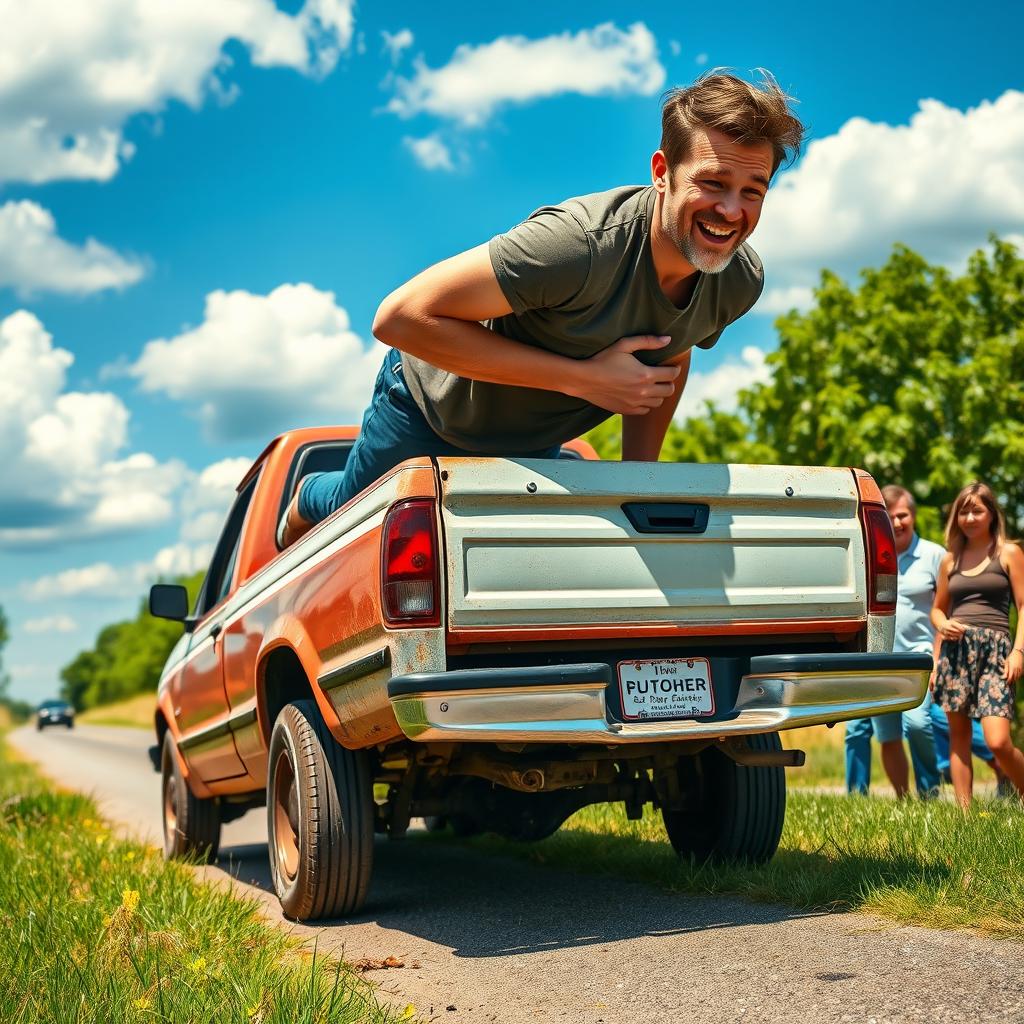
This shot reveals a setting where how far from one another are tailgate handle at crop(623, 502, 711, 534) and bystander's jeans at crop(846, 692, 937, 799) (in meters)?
4.37

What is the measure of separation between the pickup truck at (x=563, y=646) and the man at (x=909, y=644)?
3239 millimetres

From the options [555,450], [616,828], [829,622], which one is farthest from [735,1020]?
[616,828]

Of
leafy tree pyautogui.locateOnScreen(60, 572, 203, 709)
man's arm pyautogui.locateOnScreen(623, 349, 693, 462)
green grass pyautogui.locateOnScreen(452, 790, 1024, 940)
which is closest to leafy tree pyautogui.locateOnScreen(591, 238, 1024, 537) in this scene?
green grass pyautogui.locateOnScreen(452, 790, 1024, 940)

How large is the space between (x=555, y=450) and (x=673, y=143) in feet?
4.67

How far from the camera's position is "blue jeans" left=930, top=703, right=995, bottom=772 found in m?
8.55

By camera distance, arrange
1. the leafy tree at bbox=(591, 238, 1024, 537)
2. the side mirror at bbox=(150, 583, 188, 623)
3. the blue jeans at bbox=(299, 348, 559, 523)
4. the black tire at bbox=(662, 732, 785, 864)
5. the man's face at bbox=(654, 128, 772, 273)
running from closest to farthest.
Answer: the man's face at bbox=(654, 128, 772, 273)
the blue jeans at bbox=(299, 348, 559, 523)
the black tire at bbox=(662, 732, 785, 864)
the side mirror at bbox=(150, 583, 188, 623)
the leafy tree at bbox=(591, 238, 1024, 537)

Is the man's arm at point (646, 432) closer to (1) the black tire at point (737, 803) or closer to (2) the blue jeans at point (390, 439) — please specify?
(2) the blue jeans at point (390, 439)

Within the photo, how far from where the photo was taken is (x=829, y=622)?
179 inches

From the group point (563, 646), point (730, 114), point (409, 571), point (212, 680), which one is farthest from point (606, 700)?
point (212, 680)

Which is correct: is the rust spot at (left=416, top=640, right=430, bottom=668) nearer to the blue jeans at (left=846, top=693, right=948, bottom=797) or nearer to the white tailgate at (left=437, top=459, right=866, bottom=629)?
the white tailgate at (left=437, top=459, right=866, bottom=629)

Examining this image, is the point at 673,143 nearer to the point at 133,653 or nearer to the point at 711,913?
the point at 711,913

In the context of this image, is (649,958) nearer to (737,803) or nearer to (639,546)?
(639,546)

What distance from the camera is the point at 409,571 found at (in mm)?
3951

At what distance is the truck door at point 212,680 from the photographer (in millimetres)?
6367
